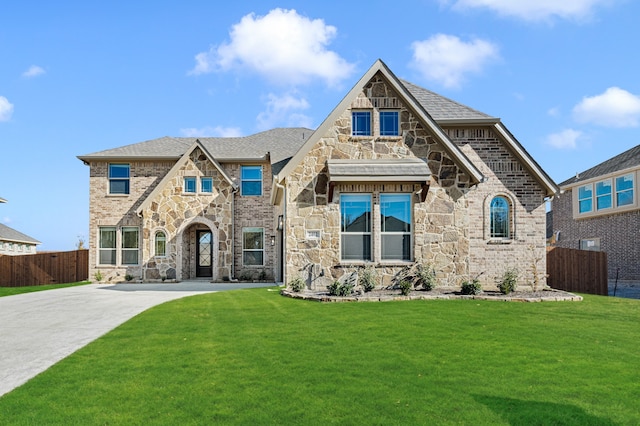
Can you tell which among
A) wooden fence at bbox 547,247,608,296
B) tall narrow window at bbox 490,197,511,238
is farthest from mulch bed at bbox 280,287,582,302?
wooden fence at bbox 547,247,608,296

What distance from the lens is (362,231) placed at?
15.9 metres

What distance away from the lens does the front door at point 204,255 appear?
82.8ft

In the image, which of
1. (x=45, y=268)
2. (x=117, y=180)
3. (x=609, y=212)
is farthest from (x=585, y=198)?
(x=45, y=268)

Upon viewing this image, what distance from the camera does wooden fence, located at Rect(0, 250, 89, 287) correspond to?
2630 cm

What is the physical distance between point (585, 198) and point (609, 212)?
2.57 metres

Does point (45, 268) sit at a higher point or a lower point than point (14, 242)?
lower

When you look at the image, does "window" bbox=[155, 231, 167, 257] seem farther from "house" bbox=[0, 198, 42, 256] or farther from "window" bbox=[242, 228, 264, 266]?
"house" bbox=[0, 198, 42, 256]

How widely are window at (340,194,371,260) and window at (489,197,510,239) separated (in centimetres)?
533

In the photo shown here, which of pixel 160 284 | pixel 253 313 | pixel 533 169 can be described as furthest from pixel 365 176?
pixel 160 284

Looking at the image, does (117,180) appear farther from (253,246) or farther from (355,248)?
(355,248)

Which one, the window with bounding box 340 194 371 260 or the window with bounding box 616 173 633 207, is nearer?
the window with bounding box 340 194 371 260

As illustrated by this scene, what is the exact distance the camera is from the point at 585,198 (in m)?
29.8

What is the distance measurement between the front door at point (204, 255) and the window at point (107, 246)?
4.30m

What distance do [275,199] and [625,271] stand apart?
20336mm
